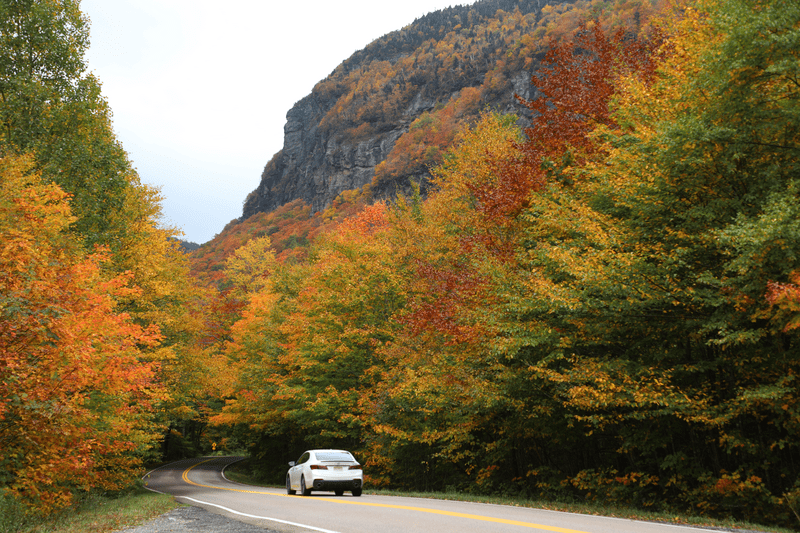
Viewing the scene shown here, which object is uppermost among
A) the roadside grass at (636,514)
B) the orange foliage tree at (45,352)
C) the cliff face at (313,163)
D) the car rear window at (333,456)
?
the cliff face at (313,163)

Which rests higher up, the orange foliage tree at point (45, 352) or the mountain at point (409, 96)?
the mountain at point (409, 96)

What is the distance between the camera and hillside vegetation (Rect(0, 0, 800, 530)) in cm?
1024

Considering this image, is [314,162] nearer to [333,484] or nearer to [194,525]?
[333,484]

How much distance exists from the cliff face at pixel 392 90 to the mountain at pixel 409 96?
0.86 feet

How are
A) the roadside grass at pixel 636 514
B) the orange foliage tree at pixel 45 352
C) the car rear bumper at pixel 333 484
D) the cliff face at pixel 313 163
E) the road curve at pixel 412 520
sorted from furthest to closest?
the cliff face at pixel 313 163 → the car rear bumper at pixel 333 484 → the orange foliage tree at pixel 45 352 → the roadside grass at pixel 636 514 → the road curve at pixel 412 520

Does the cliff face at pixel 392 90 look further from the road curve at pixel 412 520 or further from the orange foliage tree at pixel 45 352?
the road curve at pixel 412 520

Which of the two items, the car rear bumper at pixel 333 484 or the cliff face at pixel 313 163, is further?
the cliff face at pixel 313 163

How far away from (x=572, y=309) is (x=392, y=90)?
343 feet

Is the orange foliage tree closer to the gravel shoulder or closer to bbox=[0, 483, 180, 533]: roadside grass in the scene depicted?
bbox=[0, 483, 180, 533]: roadside grass

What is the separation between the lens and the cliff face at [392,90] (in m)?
80.9

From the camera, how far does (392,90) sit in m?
109

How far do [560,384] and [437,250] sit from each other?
11.7 metres

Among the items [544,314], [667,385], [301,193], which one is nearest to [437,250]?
[544,314]

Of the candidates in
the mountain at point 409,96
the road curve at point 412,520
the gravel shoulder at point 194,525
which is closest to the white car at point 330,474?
the road curve at point 412,520
